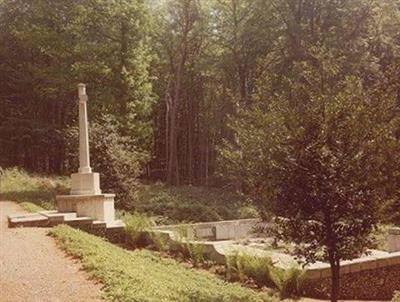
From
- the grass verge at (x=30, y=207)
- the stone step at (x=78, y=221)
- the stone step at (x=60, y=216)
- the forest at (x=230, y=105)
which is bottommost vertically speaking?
the stone step at (x=78, y=221)

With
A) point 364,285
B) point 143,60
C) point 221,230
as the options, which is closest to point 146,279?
point 364,285

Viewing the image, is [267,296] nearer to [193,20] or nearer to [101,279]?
[101,279]

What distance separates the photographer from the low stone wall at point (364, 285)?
11.7 m

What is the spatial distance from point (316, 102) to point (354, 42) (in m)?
23.2

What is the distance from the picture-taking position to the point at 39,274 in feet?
31.8

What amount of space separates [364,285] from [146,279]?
581cm

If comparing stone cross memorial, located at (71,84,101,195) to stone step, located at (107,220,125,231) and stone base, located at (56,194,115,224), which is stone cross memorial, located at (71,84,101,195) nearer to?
stone base, located at (56,194,115,224)

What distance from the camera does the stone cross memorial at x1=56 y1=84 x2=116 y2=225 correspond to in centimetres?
1669

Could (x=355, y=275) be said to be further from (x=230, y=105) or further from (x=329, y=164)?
(x=230, y=105)

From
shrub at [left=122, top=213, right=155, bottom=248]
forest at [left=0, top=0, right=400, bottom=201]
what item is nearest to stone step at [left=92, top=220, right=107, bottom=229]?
shrub at [left=122, top=213, right=155, bottom=248]

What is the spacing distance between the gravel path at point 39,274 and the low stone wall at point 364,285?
17.3 feet

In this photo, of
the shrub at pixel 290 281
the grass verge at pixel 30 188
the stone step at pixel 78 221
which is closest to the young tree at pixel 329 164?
the shrub at pixel 290 281

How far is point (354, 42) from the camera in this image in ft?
99.0

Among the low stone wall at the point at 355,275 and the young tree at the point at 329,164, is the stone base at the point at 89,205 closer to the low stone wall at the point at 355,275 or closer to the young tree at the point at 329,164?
the low stone wall at the point at 355,275
